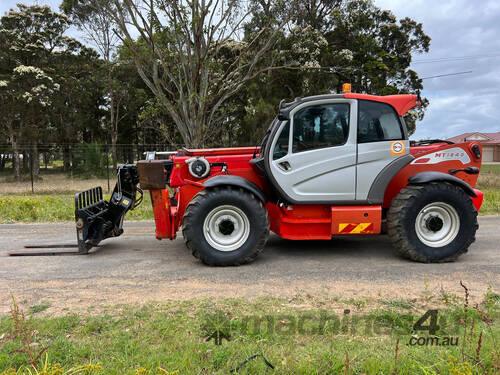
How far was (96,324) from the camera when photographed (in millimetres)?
3459

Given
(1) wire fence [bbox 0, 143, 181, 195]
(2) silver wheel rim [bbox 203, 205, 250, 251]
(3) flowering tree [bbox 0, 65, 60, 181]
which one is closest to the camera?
(2) silver wheel rim [bbox 203, 205, 250, 251]

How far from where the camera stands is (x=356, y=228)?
5.48 meters

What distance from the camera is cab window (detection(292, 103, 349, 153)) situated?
214 inches

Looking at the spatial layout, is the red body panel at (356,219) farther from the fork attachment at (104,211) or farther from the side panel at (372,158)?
the fork attachment at (104,211)

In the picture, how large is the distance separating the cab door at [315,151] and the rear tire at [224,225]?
0.56 m

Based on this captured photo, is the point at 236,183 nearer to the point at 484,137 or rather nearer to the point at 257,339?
the point at 257,339

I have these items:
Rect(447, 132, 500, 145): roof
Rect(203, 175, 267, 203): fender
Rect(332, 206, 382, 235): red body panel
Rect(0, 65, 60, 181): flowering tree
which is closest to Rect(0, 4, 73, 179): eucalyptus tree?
Rect(0, 65, 60, 181): flowering tree

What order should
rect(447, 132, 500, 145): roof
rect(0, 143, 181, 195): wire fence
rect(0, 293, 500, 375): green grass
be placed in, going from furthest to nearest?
rect(447, 132, 500, 145): roof
rect(0, 143, 181, 195): wire fence
rect(0, 293, 500, 375): green grass

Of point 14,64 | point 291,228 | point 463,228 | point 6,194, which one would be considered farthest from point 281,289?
point 14,64

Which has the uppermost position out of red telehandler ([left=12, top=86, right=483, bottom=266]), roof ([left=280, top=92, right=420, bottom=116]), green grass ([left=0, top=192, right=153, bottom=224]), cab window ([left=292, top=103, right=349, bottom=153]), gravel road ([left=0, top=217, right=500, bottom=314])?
roof ([left=280, top=92, right=420, bottom=116])

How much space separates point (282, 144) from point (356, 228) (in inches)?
64.5

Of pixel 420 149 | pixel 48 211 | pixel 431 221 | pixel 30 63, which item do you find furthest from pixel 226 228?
pixel 30 63

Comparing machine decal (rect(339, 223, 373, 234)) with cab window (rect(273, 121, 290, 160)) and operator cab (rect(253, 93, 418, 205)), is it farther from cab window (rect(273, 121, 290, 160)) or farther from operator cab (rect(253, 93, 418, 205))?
cab window (rect(273, 121, 290, 160))

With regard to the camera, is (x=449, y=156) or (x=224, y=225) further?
(x=449, y=156)
